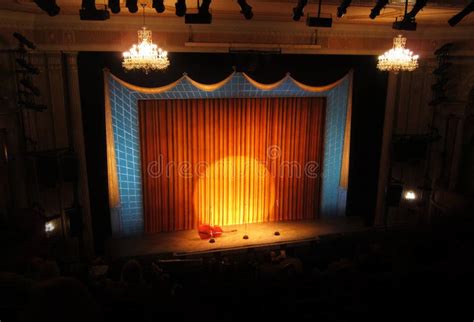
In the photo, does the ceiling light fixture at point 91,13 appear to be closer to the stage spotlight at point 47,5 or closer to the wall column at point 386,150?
the stage spotlight at point 47,5

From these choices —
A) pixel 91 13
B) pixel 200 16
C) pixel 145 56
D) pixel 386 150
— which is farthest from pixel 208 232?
pixel 91 13

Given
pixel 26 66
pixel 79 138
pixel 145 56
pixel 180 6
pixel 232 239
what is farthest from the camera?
pixel 232 239

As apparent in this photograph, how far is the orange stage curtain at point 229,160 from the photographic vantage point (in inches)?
340

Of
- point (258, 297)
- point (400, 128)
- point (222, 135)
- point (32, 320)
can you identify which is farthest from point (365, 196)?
point (32, 320)

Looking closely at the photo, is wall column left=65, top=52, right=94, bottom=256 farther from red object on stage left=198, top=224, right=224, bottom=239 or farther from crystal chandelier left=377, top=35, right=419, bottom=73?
crystal chandelier left=377, top=35, right=419, bottom=73

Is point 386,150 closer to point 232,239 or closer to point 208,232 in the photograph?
point 232,239

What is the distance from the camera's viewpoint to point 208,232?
8.62 metres

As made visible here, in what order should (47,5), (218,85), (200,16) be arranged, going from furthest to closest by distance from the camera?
(218,85) < (200,16) < (47,5)

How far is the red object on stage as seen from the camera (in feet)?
28.3

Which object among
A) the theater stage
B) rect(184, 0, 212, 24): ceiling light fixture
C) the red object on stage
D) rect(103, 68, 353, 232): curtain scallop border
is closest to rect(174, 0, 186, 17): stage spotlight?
rect(184, 0, 212, 24): ceiling light fixture

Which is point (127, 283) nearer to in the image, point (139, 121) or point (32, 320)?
point (32, 320)

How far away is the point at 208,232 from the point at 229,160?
170 centimetres

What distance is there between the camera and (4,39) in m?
6.36

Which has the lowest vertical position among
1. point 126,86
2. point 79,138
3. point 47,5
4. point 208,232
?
point 208,232
